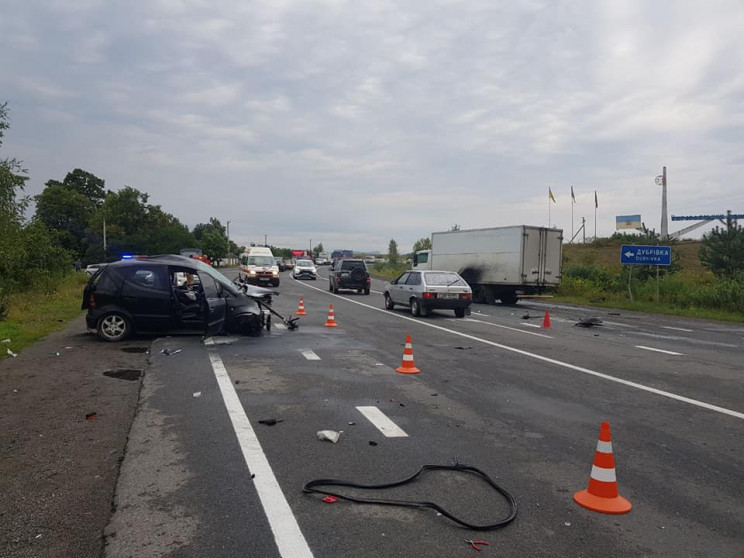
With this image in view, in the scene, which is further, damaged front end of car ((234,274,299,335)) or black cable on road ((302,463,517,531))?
damaged front end of car ((234,274,299,335))

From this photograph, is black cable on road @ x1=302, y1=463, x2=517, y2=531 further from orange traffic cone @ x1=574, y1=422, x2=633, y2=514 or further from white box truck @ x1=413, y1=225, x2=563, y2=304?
white box truck @ x1=413, y1=225, x2=563, y2=304

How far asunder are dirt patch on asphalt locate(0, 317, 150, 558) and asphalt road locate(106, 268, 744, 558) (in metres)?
0.21

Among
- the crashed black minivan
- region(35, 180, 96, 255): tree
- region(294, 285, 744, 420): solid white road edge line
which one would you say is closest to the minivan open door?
the crashed black minivan

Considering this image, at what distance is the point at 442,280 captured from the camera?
19.6 meters

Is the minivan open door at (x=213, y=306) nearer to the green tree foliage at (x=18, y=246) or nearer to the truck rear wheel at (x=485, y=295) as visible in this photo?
the green tree foliage at (x=18, y=246)

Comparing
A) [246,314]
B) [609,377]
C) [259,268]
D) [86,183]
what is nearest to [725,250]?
[609,377]

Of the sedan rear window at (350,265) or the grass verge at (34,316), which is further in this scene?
the sedan rear window at (350,265)

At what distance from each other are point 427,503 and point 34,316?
1597 cm

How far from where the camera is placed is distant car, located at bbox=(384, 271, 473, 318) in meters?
19.1

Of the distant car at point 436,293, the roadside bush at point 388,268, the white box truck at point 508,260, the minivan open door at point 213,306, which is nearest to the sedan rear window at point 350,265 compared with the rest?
the white box truck at point 508,260

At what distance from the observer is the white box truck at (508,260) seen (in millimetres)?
26172

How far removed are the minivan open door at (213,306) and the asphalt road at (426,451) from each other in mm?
650

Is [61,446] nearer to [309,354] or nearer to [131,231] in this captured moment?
[309,354]

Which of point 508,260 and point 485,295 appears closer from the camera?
point 508,260
